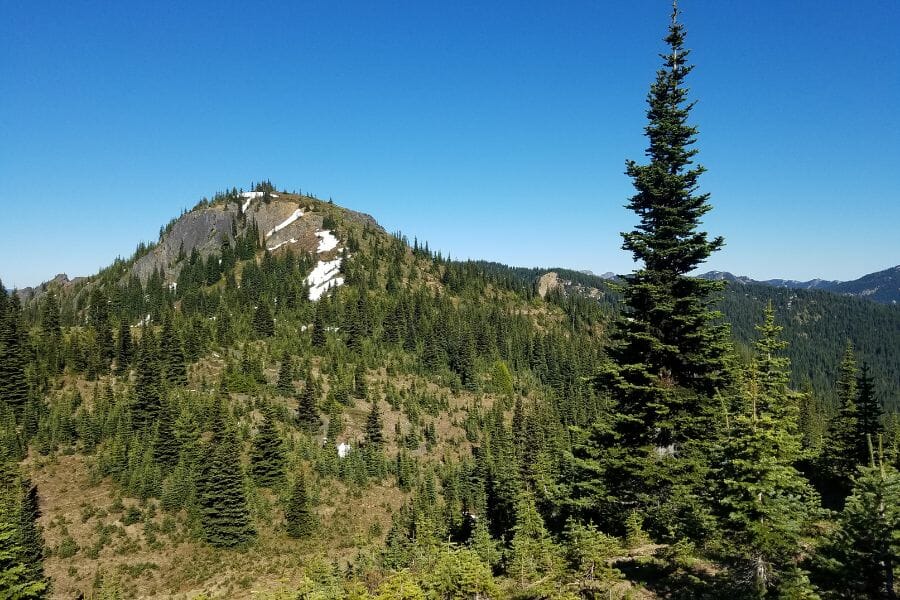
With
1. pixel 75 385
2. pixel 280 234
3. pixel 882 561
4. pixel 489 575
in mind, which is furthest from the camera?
pixel 280 234

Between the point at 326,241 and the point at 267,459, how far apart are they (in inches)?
4150

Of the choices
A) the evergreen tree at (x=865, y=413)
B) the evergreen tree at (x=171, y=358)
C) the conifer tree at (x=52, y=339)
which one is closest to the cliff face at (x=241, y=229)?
the conifer tree at (x=52, y=339)

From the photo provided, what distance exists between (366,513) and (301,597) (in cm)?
4787

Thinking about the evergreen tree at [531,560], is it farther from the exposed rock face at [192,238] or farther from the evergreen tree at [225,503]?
the exposed rock face at [192,238]

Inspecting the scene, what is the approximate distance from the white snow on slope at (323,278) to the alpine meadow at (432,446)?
2.41ft

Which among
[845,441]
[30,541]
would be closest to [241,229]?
[30,541]

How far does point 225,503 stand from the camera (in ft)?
155

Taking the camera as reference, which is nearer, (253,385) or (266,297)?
(253,385)

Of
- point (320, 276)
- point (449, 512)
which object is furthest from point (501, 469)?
point (320, 276)

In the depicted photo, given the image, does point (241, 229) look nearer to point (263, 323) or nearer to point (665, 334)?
point (263, 323)

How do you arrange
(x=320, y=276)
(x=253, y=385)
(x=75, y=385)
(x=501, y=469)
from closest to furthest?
(x=501, y=469) < (x=75, y=385) < (x=253, y=385) < (x=320, y=276)

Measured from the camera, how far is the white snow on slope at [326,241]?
496 ft

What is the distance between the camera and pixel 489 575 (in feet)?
47.4

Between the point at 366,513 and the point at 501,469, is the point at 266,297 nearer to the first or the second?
the point at 366,513
